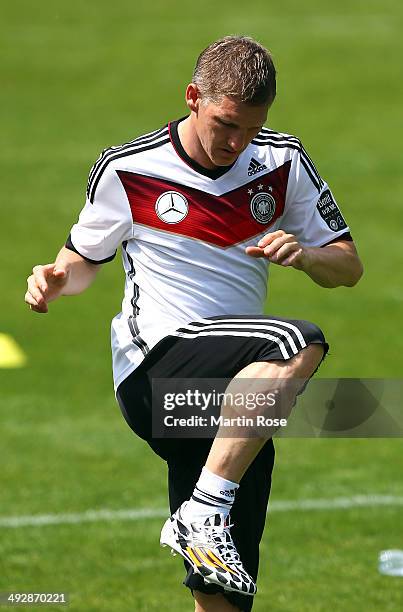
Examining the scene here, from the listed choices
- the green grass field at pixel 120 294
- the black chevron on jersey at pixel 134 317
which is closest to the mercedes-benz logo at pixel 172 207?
the black chevron on jersey at pixel 134 317

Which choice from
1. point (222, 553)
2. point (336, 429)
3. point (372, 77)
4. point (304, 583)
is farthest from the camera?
point (372, 77)

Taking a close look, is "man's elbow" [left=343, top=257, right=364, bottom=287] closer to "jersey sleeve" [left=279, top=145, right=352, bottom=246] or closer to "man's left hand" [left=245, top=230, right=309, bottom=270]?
"jersey sleeve" [left=279, top=145, right=352, bottom=246]

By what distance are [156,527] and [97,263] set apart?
14.7 feet

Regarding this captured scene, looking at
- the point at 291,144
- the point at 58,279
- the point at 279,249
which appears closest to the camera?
the point at 279,249

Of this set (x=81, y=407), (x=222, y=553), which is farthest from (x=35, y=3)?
(x=222, y=553)

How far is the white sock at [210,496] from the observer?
18.4 feet

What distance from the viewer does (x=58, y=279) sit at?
232 inches

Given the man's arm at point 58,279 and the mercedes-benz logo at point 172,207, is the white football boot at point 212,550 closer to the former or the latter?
the man's arm at point 58,279

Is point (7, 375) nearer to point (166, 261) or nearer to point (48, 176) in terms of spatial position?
point (48, 176)

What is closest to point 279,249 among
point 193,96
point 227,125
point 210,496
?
point 227,125

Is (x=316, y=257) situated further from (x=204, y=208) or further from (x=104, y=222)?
(x=104, y=222)

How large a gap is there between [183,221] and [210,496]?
127 cm

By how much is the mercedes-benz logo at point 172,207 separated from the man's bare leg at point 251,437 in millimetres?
855

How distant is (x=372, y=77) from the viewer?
76.3 ft
